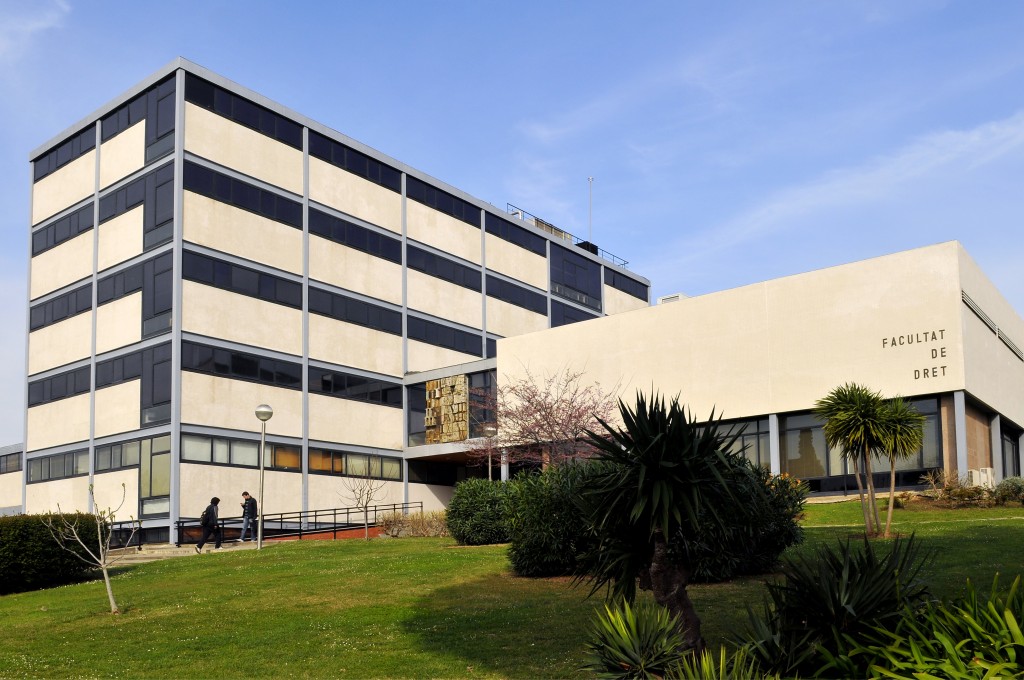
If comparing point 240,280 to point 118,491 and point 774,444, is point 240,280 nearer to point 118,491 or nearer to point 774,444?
point 118,491

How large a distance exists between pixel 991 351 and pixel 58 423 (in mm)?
43912

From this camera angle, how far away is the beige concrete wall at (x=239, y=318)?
44.8 meters

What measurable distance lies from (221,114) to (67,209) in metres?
10.8

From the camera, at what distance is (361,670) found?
45.0 feet

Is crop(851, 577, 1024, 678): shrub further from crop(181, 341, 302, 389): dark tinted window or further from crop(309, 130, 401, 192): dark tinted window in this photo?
crop(309, 130, 401, 192): dark tinted window

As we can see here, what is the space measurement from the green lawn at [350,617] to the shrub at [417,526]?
1106 centimetres

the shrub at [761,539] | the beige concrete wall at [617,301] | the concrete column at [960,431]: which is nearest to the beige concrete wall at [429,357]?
the beige concrete wall at [617,301]

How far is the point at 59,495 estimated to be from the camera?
49.3m

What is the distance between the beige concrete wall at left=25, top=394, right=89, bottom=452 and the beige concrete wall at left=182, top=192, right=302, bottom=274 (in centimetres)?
→ 1037

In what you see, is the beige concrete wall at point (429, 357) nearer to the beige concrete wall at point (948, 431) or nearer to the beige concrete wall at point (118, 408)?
the beige concrete wall at point (118, 408)

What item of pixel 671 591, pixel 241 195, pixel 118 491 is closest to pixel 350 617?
pixel 671 591

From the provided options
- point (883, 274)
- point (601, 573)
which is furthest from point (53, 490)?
point (601, 573)

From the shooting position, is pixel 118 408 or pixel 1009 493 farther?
pixel 118 408

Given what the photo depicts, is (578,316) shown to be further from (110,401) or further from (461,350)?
(110,401)
